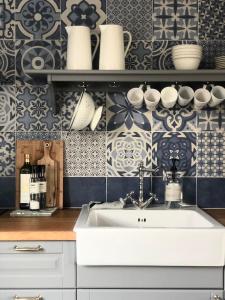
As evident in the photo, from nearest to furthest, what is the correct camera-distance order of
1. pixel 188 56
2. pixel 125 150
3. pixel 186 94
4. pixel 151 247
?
pixel 151 247 → pixel 188 56 → pixel 186 94 → pixel 125 150

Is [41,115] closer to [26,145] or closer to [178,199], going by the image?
[26,145]

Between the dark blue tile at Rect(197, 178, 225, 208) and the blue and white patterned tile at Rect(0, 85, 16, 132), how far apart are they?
1.02 m

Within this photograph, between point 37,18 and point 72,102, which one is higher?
point 37,18

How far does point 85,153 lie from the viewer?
221 centimetres

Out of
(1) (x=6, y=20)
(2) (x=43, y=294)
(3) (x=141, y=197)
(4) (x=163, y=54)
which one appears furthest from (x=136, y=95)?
(2) (x=43, y=294)

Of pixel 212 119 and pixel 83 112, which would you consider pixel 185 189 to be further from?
pixel 83 112

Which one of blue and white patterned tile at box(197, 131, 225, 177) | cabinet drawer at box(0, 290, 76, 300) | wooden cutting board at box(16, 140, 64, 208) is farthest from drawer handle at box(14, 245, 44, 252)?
blue and white patterned tile at box(197, 131, 225, 177)

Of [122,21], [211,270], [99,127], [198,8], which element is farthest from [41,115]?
[211,270]

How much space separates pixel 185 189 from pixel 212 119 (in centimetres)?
39

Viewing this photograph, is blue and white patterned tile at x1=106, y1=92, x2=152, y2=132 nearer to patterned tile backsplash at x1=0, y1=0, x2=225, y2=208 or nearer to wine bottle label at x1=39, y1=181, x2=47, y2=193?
patterned tile backsplash at x1=0, y1=0, x2=225, y2=208

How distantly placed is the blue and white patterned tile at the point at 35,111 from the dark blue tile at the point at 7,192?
27cm

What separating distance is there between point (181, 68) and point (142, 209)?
70 centimetres

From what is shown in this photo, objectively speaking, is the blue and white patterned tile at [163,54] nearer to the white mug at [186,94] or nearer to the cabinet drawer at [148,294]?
the white mug at [186,94]

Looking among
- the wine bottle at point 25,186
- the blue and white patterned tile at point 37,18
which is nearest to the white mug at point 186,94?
the blue and white patterned tile at point 37,18
